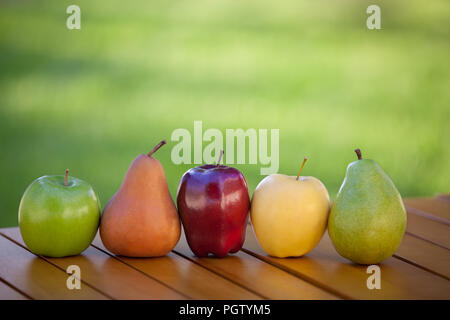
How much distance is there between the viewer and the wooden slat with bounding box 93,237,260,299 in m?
1.29

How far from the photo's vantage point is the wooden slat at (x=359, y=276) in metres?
1.32

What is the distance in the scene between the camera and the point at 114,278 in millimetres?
1368

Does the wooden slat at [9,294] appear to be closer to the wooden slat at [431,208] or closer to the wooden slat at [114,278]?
the wooden slat at [114,278]

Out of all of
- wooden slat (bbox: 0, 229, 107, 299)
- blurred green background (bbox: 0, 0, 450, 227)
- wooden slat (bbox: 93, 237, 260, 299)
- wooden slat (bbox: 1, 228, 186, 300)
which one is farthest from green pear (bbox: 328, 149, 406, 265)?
blurred green background (bbox: 0, 0, 450, 227)

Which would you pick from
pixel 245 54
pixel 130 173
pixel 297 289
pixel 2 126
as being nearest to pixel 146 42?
pixel 245 54

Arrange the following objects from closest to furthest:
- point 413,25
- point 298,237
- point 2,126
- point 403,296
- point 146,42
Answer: point 403,296 → point 298,237 → point 2,126 → point 146,42 → point 413,25

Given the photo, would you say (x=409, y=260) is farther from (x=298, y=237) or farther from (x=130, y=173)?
(x=130, y=173)

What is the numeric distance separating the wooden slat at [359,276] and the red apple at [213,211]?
0.09 metres

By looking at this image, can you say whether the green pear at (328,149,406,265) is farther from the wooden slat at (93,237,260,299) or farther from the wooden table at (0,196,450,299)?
the wooden slat at (93,237,260,299)

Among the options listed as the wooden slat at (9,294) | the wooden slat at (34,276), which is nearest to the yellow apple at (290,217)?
the wooden slat at (34,276)

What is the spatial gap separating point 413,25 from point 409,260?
3.68m

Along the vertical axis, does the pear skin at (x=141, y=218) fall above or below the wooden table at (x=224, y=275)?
above

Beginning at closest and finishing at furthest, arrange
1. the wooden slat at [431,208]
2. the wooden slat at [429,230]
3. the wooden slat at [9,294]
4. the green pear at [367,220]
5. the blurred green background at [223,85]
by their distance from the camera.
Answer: the wooden slat at [9,294], the green pear at [367,220], the wooden slat at [429,230], the wooden slat at [431,208], the blurred green background at [223,85]
